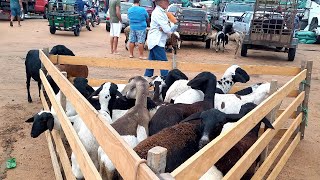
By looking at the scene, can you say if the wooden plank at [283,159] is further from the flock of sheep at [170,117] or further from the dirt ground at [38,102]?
the flock of sheep at [170,117]

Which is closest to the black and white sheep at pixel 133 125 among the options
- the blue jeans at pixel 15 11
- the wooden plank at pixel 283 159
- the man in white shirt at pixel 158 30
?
the wooden plank at pixel 283 159

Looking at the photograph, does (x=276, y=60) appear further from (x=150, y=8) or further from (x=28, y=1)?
(x=28, y=1)

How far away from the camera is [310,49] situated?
18766 mm

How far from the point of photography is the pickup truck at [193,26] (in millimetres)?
15820

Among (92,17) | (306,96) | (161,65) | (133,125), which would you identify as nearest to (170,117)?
(133,125)

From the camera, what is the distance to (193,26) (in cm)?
1586

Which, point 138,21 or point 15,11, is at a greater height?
point 138,21

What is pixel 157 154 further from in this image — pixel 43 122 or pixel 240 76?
pixel 240 76

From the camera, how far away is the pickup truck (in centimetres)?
1582

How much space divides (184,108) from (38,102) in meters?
3.82

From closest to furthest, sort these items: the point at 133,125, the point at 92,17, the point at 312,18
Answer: the point at 133,125
the point at 312,18
the point at 92,17

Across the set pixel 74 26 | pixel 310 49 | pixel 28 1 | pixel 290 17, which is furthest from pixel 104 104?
pixel 28 1

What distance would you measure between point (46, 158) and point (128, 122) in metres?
1.71

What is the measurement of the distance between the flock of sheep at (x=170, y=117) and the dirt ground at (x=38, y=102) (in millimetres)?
691
